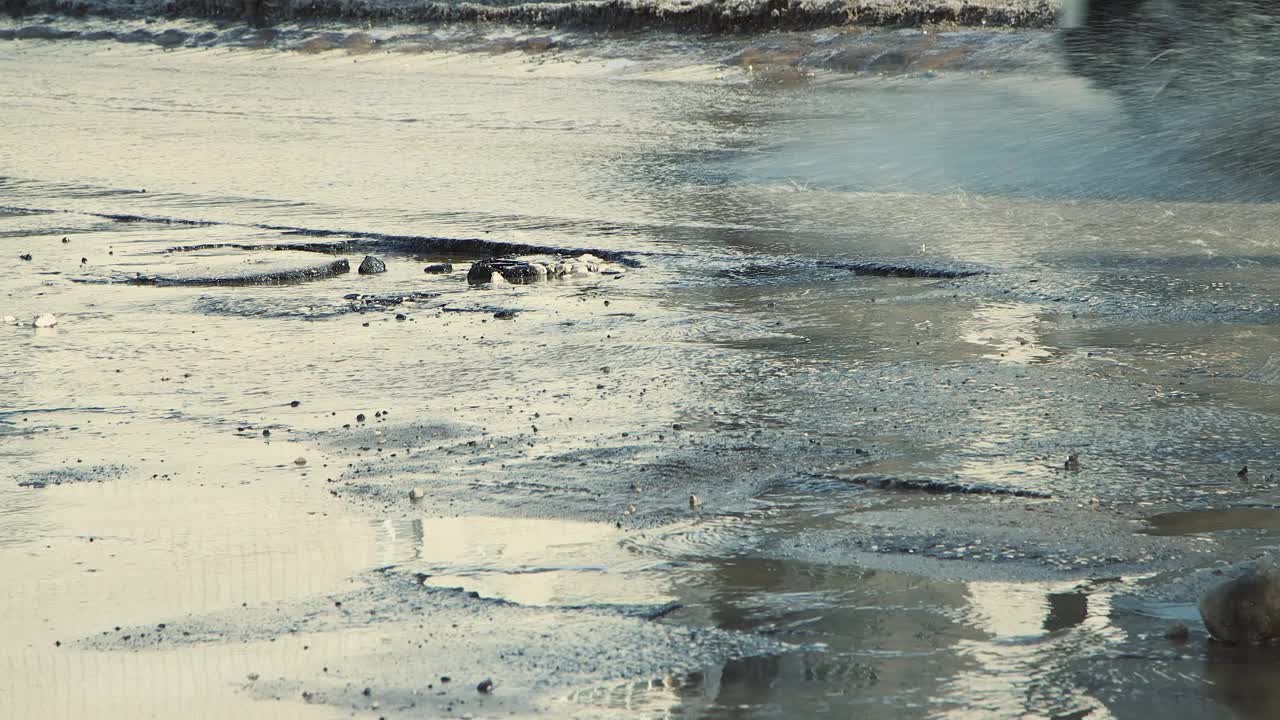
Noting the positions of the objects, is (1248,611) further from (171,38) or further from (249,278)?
(171,38)

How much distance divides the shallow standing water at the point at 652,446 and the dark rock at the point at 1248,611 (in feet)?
0.26

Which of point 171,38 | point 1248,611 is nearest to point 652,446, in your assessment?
point 1248,611

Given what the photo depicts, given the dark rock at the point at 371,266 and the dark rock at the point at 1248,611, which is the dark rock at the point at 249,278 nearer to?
the dark rock at the point at 371,266

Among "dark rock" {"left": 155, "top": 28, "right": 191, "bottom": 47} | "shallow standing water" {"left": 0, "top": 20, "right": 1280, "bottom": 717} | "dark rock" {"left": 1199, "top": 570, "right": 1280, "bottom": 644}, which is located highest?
"dark rock" {"left": 1199, "top": 570, "right": 1280, "bottom": 644}

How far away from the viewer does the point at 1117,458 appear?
4617mm

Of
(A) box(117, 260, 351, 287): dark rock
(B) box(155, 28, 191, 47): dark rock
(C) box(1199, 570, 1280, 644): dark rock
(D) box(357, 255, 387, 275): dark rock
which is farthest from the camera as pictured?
(B) box(155, 28, 191, 47): dark rock

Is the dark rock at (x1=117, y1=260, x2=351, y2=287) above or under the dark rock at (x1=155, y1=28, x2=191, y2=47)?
above

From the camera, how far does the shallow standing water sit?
3.21 m

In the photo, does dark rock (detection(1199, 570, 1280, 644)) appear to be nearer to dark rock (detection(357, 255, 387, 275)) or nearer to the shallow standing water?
the shallow standing water

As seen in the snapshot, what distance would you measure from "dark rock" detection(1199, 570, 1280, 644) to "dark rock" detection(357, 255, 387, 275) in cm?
534

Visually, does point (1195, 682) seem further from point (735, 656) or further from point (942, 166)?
point (942, 166)

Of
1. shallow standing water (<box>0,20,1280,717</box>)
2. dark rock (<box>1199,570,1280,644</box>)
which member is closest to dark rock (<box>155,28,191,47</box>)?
shallow standing water (<box>0,20,1280,717</box>)

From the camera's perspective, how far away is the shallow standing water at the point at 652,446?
3.21m

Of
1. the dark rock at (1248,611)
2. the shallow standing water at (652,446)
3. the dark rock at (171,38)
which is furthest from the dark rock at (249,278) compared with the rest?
the dark rock at (171,38)
